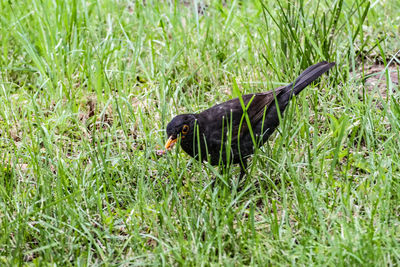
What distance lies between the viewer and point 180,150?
4.24 meters

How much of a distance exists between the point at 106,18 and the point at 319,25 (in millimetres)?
2492

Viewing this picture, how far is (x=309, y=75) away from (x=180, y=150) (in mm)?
1105

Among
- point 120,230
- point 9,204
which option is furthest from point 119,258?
point 9,204

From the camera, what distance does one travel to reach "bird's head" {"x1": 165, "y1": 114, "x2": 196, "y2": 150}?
387cm

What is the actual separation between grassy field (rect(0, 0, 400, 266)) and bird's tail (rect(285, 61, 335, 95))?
0.12 m

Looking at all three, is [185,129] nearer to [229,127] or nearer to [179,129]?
[179,129]

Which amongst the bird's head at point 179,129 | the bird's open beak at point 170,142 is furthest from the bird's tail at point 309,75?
the bird's open beak at point 170,142

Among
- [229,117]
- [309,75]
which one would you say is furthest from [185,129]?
[309,75]

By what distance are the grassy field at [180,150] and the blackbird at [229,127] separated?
5.0 inches

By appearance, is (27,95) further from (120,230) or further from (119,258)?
(119,258)

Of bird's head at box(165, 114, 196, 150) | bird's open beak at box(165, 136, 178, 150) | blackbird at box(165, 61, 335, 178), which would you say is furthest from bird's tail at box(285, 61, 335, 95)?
bird's open beak at box(165, 136, 178, 150)

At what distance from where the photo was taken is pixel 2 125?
4680 millimetres

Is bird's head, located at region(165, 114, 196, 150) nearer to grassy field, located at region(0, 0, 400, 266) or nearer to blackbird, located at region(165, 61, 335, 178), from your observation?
blackbird, located at region(165, 61, 335, 178)

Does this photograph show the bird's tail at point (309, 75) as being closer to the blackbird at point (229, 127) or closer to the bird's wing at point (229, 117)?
the blackbird at point (229, 127)
